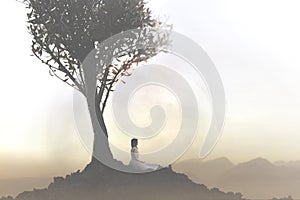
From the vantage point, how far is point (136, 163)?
3173 centimetres

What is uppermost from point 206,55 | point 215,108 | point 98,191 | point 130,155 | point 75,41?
point 75,41

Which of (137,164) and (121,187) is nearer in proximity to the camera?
(121,187)

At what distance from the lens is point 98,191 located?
3152cm

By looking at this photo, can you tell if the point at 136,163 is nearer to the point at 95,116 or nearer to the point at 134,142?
the point at 134,142

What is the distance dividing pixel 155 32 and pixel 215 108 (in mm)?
7965

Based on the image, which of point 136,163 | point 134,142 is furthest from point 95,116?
point 136,163

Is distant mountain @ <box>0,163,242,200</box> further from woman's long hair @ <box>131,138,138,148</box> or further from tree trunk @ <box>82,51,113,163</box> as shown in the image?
woman's long hair @ <box>131,138,138,148</box>

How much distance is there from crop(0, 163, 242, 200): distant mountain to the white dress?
492mm

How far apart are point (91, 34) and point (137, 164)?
8.66 m

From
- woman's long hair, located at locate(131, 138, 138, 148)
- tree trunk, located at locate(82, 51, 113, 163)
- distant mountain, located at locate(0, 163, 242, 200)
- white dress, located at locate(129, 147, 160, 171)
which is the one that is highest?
tree trunk, located at locate(82, 51, 113, 163)

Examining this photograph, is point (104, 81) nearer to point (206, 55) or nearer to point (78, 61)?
point (78, 61)

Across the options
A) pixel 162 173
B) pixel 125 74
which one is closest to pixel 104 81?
pixel 125 74

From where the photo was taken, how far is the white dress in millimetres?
31031

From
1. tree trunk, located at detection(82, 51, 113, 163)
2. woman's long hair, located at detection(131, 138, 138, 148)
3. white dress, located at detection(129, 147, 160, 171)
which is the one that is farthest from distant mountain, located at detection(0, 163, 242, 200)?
woman's long hair, located at detection(131, 138, 138, 148)
